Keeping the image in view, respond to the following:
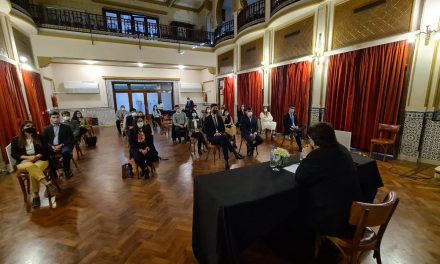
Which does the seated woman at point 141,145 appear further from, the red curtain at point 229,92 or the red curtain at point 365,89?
the red curtain at point 229,92

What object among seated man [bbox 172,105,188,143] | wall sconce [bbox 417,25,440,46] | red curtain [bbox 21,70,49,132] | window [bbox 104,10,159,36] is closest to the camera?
wall sconce [bbox 417,25,440,46]

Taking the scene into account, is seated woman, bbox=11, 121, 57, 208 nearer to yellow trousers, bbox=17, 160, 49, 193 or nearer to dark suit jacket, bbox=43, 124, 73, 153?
yellow trousers, bbox=17, 160, 49, 193

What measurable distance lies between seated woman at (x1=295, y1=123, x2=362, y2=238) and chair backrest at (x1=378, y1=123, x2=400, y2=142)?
3669 millimetres

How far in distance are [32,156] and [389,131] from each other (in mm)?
6421

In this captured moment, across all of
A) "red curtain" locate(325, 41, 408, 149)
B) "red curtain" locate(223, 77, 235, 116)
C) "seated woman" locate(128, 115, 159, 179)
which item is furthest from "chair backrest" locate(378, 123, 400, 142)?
"red curtain" locate(223, 77, 235, 116)

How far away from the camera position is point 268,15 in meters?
6.70

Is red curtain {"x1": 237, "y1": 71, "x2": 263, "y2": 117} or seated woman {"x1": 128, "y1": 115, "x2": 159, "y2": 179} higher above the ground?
red curtain {"x1": 237, "y1": 71, "x2": 263, "y2": 117}

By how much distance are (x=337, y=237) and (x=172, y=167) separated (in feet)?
10.7

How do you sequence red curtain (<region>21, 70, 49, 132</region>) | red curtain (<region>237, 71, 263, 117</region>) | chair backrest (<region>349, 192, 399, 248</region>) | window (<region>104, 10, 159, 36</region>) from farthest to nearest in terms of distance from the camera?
window (<region>104, 10, 159, 36</region>), red curtain (<region>237, 71, 263, 117</region>), red curtain (<region>21, 70, 49, 132</region>), chair backrest (<region>349, 192, 399, 248</region>)

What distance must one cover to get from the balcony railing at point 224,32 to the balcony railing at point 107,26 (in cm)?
44

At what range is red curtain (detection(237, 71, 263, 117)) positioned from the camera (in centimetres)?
778

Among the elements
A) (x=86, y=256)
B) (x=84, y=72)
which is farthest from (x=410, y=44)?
(x=84, y=72)

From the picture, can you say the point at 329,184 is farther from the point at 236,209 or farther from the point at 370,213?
the point at 236,209

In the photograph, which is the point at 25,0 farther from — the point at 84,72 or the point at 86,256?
the point at 86,256
